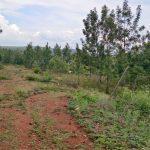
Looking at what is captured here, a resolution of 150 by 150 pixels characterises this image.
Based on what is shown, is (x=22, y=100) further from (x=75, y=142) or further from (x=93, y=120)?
(x=75, y=142)

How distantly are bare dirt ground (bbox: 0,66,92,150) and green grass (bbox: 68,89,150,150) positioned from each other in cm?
37

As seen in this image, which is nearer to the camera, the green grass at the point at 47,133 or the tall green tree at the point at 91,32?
the green grass at the point at 47,133

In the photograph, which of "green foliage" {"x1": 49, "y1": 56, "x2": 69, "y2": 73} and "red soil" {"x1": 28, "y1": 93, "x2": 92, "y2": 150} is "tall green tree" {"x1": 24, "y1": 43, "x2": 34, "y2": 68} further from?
"red soil" {"x1": 28, "y1": 93, "x2": 92, "y2": 150}

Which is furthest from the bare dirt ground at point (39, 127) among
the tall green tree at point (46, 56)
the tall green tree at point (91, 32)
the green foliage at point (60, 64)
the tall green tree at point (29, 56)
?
the tall green tree at point (29, 56)

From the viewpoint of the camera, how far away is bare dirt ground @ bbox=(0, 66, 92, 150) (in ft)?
34.9

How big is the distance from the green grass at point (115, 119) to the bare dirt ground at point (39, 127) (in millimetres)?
368

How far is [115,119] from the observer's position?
13.6 m

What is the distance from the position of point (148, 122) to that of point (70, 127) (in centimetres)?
343

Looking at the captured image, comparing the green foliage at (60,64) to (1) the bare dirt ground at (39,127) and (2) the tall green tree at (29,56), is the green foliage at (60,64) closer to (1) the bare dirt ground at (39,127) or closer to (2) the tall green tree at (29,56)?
(2) the tall green tree at (29,56)

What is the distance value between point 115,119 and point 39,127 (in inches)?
115

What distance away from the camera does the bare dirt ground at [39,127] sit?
1065 cm

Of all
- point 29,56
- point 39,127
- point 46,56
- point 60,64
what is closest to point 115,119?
point 39,127

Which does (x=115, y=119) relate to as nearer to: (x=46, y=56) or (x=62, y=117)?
(x=62, y=117)

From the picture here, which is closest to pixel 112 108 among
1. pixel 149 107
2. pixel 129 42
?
pixel 149 107
